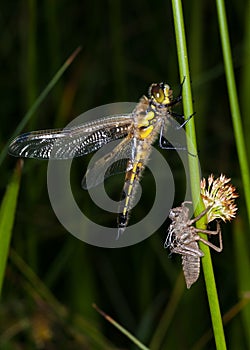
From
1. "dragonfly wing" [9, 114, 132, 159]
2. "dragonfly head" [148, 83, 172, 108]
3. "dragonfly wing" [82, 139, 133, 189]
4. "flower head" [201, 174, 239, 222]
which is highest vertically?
"dragonfly head" [148, 83, 172, 108]

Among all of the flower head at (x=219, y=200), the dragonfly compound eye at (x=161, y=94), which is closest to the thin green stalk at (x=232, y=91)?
the flower head at (x=219, y=200)

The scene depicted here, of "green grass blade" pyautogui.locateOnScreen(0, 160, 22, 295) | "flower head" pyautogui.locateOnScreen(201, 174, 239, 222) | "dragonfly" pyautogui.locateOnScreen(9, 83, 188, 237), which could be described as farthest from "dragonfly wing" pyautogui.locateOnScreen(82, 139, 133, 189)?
"flower head" pyautogui.locateOnScreen(201, 174, 239, 222)

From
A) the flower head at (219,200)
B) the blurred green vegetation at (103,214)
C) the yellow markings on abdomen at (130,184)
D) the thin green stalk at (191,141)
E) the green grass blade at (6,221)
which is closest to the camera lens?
the thin green stalk at (191,141)

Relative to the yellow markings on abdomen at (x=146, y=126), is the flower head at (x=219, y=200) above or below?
below

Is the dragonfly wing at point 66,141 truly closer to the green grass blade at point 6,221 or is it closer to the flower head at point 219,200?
the green grass blade at point 6,221

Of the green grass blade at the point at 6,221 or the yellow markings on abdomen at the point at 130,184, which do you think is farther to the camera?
the yellow markings on abdomen at the point at 130,184

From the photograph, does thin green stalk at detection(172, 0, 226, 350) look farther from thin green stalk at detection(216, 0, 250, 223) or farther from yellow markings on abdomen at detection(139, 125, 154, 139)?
yellow markings on abdomen at detection(139, 125, 154, 139)

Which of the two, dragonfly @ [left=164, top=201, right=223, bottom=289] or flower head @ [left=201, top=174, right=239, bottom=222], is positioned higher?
flower head @ [left=201, top=174, right=239, bottom=222]

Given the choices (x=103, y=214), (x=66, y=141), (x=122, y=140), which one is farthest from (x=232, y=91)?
(x=103, y=214)
